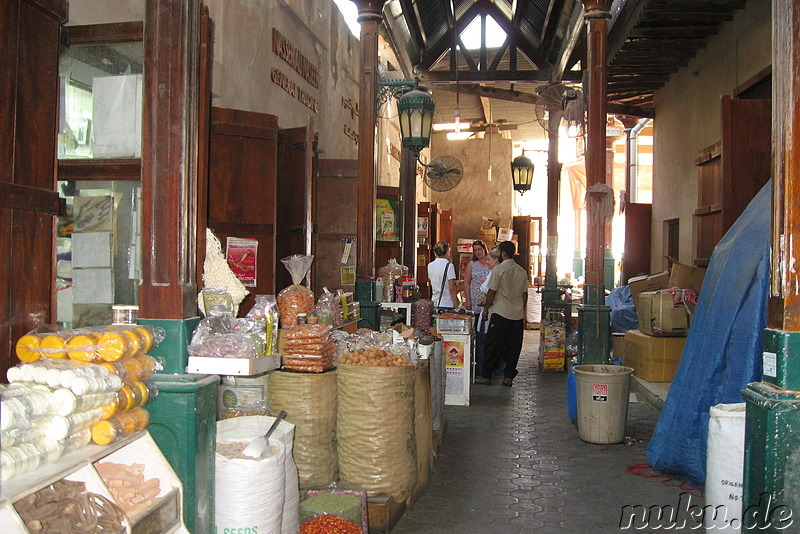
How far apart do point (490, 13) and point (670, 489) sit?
11047 mm

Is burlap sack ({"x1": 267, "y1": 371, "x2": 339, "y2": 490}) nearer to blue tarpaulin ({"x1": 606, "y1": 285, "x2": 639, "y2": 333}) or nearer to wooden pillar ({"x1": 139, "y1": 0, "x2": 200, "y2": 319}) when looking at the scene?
wooden pillar ({"x1": 139, "y1": 0, "x2": 200, "y2": 319})

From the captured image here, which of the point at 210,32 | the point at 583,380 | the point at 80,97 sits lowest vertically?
the point at 583,380

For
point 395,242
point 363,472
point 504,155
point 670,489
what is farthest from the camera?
point 504,155

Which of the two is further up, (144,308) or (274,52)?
(274,52)

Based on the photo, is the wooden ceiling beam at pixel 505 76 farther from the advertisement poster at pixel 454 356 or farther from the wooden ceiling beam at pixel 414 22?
the advertisement poster at pixel 454 356

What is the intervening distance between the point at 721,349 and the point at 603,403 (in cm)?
147

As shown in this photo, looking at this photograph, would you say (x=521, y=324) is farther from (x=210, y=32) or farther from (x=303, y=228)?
(x=210, y=32)

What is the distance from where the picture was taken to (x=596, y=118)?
24.3ft

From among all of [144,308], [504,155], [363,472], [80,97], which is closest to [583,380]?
[363,472]

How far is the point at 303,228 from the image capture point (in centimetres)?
613

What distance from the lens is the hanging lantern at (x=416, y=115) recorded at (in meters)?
7.98

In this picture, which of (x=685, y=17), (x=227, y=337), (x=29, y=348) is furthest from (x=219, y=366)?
(x=685, y=17)

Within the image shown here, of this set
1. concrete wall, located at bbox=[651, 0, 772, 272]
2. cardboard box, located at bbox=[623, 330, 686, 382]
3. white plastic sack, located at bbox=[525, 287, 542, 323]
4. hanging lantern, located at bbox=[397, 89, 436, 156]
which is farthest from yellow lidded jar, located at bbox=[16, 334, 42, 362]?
white plastic sack, located at bbox=[525, 287, 542, 323]

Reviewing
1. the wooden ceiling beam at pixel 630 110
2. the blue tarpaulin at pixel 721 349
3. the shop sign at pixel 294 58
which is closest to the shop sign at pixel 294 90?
the shop sign at pixel 294 58
